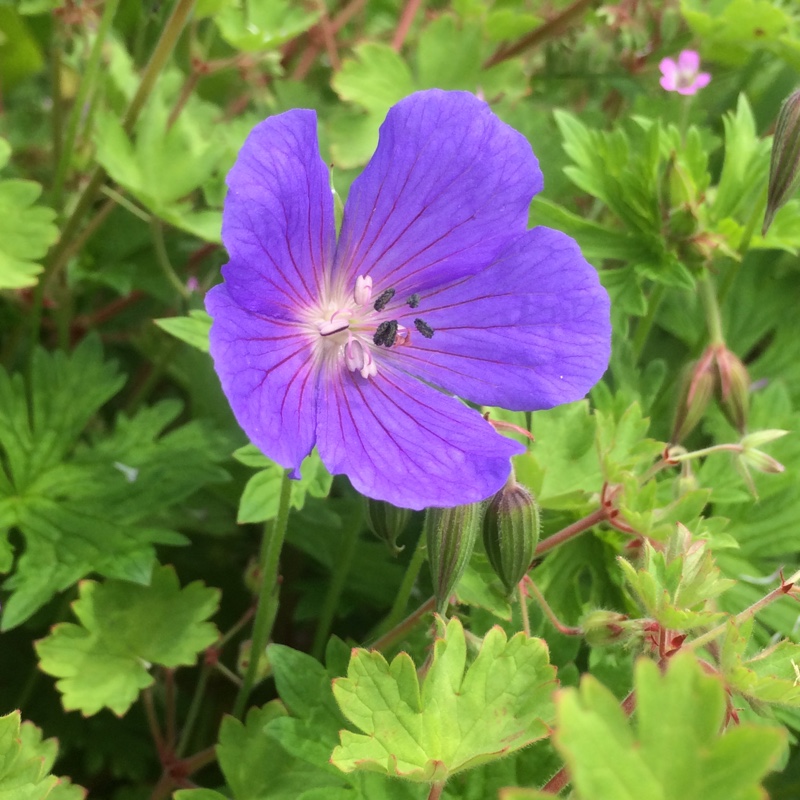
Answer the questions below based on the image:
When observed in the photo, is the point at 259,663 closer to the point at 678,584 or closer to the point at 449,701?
the point at 449,701

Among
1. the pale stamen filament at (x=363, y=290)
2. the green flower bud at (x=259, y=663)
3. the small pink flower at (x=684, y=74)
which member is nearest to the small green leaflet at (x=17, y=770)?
the green flower bud at (x=259, y=663)

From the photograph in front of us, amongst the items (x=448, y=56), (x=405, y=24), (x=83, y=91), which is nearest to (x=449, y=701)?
(x=83, y=91)

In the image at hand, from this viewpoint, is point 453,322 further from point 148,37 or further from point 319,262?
point 148,37

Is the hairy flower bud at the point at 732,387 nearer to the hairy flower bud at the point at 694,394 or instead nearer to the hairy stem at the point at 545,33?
the hairy flower bud at the point at 694,394

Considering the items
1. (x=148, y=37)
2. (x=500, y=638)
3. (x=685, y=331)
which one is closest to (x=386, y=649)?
(x=500, y=638)

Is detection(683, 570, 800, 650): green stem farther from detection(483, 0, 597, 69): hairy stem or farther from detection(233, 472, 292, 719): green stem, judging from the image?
detection(483, 0, 597, 69): hairy stem

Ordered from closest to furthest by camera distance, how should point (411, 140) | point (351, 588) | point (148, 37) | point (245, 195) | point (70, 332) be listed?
point (245, 195) → point (411, 140) → point (351, 588) → point (70, 332) → point (148, 37)
